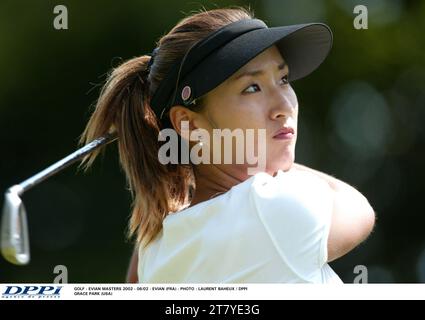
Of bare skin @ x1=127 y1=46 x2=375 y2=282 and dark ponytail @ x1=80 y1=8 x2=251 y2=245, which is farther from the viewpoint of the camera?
dark ponytail @ x1=80 y1=8 x2=251 y2=245

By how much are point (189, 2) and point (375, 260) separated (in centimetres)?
148

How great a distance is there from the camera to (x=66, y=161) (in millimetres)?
1995

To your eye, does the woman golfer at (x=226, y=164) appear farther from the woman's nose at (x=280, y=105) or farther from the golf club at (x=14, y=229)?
the golf club at (x=14, y=229)

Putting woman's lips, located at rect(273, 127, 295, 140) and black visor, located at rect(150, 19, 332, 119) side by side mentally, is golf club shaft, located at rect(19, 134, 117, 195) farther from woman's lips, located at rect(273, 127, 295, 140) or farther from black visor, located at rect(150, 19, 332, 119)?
woman's lips, located at rect(273, 127, 295, 140)

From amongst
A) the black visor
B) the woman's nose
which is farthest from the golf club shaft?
the woman's nose

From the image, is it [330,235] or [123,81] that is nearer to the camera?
[330,235]

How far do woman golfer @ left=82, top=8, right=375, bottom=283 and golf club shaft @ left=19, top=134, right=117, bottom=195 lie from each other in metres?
0.05

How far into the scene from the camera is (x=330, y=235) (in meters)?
1.89

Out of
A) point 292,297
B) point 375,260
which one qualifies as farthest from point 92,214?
point 292,297

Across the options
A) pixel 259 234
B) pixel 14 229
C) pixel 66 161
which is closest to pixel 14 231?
pixel 14 229

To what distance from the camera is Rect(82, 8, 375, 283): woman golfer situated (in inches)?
72.7

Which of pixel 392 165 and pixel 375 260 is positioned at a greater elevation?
pixel 392 165

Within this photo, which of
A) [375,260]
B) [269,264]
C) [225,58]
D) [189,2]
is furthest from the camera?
[375,260]
